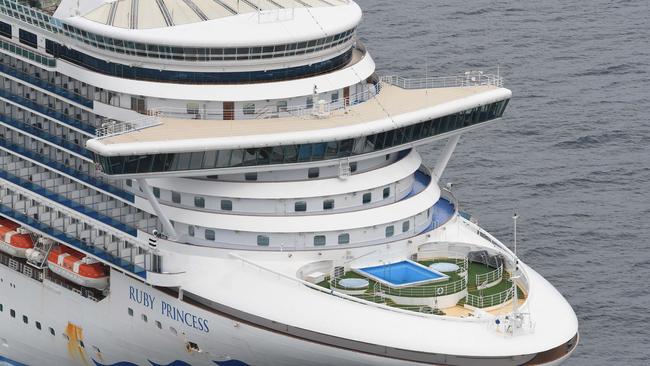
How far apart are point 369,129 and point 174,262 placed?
350 inches

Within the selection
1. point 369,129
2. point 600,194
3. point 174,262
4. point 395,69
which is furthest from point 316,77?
point 395,69

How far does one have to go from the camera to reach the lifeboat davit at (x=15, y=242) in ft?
268

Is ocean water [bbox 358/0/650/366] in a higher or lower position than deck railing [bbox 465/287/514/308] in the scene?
lower

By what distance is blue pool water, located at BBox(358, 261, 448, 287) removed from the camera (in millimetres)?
74000

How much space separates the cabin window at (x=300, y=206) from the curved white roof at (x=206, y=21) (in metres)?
6.23

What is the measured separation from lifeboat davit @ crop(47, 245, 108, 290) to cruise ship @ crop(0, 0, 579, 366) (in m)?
0.11

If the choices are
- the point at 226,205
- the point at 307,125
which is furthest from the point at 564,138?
the point at 226,205

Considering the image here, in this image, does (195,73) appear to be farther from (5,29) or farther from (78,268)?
(5,29)

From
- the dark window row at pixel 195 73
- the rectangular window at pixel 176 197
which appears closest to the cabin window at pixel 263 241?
the rectangular window at pixel 176 197

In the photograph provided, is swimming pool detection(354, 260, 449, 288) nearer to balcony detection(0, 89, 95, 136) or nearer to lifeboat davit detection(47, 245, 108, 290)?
lifeboat davit detection(47, 245, 108, 290)

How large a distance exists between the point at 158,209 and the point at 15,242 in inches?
382

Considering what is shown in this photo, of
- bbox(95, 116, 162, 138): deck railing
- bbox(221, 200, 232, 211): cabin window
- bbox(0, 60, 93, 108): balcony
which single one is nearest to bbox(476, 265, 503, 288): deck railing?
bbox(221, 200, 232, 211): cabin window

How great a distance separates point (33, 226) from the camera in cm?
8025

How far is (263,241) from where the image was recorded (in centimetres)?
7475
